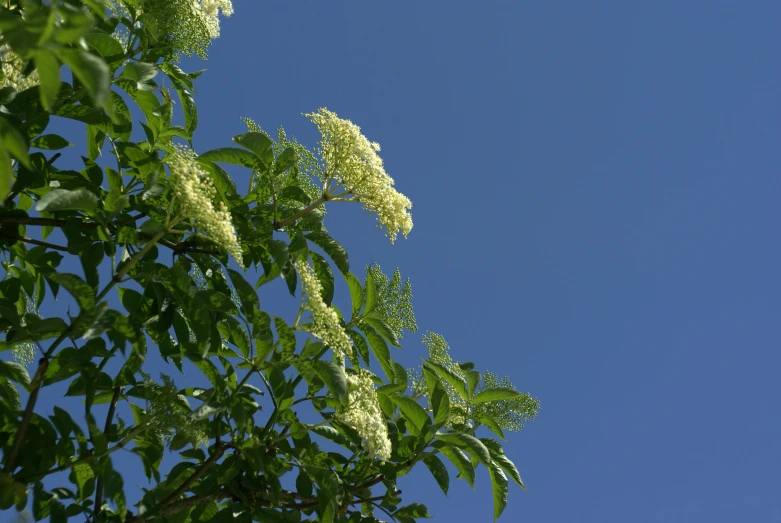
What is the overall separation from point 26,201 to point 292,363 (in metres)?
1.36

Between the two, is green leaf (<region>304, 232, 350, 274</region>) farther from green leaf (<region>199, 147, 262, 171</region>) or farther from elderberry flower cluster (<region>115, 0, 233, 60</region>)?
elderberry flower cluster (<region>115, 0, 233, 60</region>)

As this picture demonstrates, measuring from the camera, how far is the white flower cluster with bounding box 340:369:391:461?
102 inches

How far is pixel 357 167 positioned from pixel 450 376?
3.07ft

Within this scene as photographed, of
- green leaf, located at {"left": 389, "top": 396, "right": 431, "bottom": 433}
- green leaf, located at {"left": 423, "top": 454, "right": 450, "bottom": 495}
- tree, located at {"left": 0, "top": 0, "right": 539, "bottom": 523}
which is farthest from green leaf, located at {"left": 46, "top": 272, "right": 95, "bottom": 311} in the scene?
green leaf, located at {"left": 423, "top": 454, "right": 450, "bottom": 495}

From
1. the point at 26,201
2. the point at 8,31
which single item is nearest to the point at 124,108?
the point at 26,201

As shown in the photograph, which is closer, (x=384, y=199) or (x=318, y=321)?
(x=318, y=321)

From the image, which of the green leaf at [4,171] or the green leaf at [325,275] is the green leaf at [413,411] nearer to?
the green leaf at [325,275]

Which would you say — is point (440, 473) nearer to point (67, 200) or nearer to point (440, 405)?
point (440, 405)

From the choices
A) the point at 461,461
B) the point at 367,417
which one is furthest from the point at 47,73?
the point at 461,461

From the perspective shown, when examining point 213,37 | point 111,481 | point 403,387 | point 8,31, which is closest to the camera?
point 8,31

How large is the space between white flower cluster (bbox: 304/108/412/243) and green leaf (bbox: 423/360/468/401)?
1.99ft

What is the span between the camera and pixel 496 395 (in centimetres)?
315

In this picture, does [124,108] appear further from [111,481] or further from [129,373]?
[111,481]

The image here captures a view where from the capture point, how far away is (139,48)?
2.94 metres
